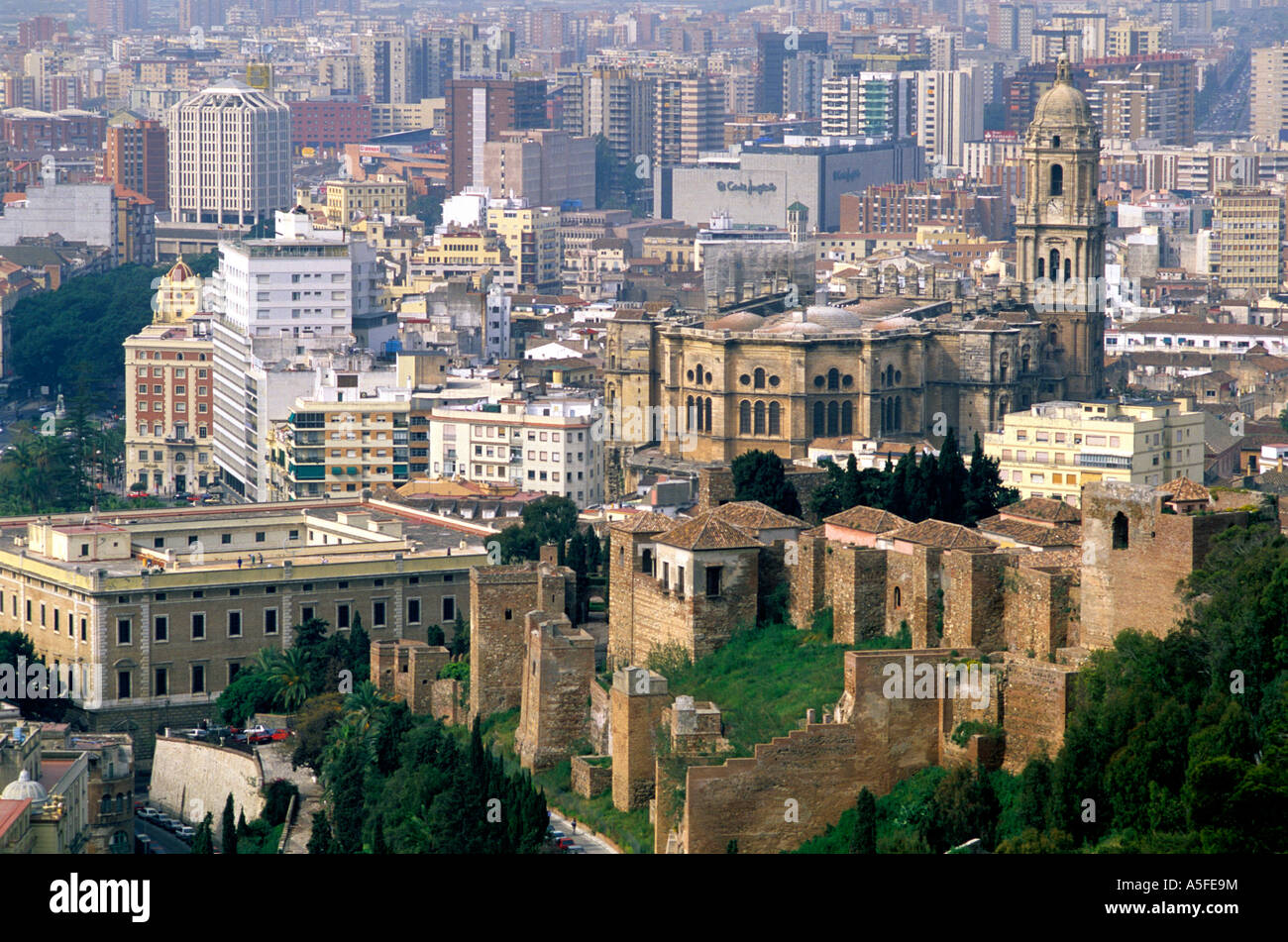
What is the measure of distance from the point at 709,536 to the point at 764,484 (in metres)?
8.16

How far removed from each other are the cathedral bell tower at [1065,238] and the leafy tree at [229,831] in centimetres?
4181

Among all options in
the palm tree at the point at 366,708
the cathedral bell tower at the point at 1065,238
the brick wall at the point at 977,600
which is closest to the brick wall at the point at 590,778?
the palm tree at the point at 366,708

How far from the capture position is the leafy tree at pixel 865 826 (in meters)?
30.8

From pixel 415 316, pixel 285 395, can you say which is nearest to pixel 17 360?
pixel 415 316

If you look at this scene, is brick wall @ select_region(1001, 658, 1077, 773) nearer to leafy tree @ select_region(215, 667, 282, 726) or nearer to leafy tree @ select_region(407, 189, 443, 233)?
leafy tree @ select_region(215, 667, 282, 726)

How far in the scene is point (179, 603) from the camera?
5278cm

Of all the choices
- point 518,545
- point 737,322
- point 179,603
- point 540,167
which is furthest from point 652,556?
point 540,167

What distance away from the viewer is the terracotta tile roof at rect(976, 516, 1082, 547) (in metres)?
38.3

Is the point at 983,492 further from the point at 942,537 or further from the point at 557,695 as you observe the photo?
the point at 557,695

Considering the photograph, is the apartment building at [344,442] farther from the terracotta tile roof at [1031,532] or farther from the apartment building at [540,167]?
the apartment building at [540,167]

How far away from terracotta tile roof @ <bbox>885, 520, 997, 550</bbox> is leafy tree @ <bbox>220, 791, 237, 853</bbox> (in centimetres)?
955

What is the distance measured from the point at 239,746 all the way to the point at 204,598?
7.56 m
